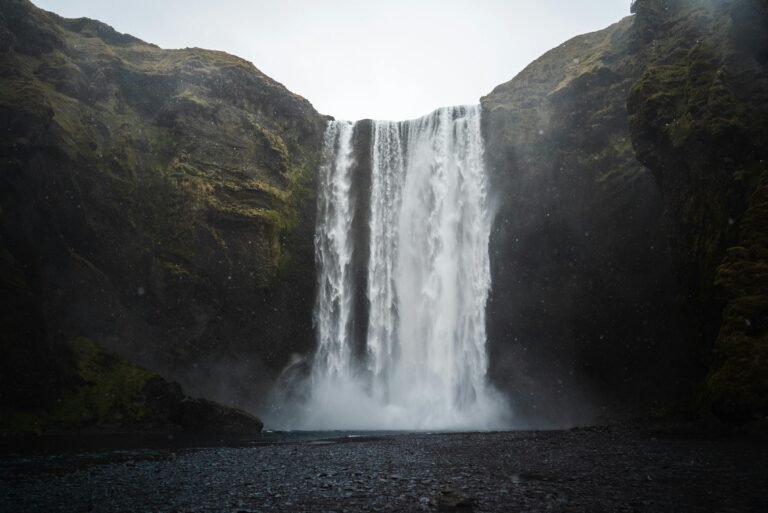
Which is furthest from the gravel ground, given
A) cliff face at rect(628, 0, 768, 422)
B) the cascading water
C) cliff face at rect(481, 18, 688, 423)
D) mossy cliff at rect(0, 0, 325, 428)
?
the cascading water

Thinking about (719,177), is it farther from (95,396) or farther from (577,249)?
(95,396)

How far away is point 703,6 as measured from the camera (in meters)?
25.3

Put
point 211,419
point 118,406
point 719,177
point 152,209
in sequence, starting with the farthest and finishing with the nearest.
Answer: point 152,209
point 118,406
point 211,419
point 719,177

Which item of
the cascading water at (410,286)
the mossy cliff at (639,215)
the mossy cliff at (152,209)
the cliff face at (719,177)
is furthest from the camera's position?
the cascading water at (410,286)

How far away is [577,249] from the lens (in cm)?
3194

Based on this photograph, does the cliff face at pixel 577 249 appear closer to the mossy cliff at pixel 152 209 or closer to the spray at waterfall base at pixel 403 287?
the spray at waterfall base at pixel 403 287

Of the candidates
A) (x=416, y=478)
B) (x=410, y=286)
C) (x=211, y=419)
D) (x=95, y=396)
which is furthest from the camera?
(x=410, y=286)

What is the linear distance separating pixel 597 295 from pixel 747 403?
54.4 ft

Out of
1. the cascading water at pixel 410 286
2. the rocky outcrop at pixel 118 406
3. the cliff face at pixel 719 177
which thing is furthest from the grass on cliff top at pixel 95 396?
the cliff face at pixel 719 177

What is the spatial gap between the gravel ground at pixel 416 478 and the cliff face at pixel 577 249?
562 inches

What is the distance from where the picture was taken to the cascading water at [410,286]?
32781 millimetres

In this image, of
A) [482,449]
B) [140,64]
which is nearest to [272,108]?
[140,64]

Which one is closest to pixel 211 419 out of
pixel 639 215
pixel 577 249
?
pixel 577 249

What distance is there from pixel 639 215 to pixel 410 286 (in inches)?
586
